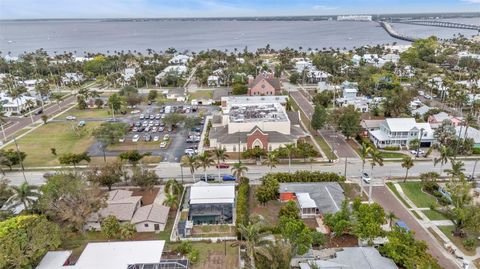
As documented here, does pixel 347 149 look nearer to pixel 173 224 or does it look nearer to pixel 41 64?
pixel 173 224

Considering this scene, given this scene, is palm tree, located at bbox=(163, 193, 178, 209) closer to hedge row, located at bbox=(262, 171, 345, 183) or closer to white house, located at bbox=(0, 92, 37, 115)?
hedge row, located at bbox=(262, 171, 345, 183)

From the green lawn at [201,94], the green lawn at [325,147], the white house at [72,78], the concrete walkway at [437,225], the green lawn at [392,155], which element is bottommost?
the concrete walkway at [437,225]

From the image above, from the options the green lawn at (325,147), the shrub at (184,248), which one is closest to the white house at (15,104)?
the green lawn at (325,147)

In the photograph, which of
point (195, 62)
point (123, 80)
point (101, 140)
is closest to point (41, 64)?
point (123, 80)

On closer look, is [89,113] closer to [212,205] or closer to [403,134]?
[212,205]

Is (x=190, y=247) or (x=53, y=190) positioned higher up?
(x=53, y=190)

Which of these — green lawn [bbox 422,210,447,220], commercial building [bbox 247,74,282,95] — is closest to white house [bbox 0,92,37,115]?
commercial building [bbox 247,74,282,95]

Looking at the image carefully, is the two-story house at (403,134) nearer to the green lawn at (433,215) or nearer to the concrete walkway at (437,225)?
the concrete walkway at (437,225)
